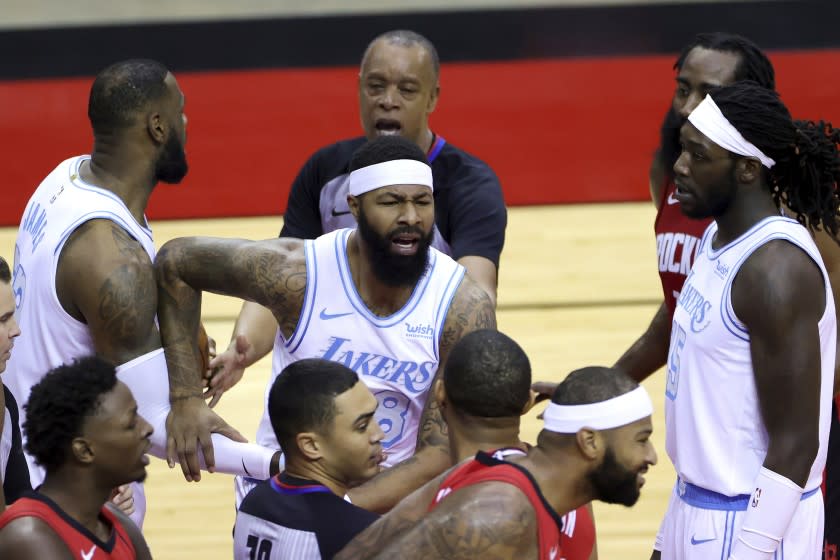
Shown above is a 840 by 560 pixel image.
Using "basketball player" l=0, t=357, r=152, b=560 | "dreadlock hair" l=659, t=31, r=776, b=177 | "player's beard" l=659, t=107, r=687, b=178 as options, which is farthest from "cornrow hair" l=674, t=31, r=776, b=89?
Result: "basketball player" l=0, t=357, r=152, b=560

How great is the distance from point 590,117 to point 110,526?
6869 mm

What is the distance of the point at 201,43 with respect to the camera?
29.9 feet

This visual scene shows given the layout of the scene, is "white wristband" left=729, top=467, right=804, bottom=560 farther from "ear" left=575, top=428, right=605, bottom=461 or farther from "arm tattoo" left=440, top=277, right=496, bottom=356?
"arm tattoo" left=440, top=277, right=496, bottom=356

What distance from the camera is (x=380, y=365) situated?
328cm

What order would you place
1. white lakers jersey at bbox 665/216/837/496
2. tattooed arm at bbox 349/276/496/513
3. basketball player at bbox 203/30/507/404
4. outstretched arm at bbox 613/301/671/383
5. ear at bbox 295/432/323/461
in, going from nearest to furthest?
ear at bbox 295/432/323/461, white lakers jersey at bbox 665/216/837/496, tattooed arm at bbox 349/276/496/513, outstretched arm at bbox 613/301/671/383, basketball player at bbox 203/30/507/404

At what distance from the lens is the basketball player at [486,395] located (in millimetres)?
2611

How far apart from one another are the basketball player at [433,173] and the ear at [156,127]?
2.21ft

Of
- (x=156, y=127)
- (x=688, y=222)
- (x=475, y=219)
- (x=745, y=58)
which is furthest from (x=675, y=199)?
(x=156, y=127)

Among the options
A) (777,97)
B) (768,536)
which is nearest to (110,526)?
(768,536)

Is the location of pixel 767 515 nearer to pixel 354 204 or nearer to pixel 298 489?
pixel 298 489

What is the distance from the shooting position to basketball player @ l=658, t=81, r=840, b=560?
2.76 m

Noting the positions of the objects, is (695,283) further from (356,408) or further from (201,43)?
(201,43)

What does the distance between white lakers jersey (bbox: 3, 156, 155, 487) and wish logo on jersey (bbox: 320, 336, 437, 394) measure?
1.93 feet

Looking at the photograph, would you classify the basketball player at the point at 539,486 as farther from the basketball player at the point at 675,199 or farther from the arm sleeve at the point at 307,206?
the arm sleeve at the point at 307,206
